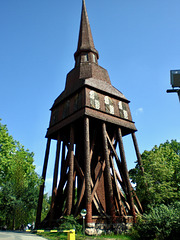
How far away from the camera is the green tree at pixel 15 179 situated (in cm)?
1595

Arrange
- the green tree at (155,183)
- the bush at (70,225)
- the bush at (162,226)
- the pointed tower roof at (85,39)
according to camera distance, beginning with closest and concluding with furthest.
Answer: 1. the bush at (162,226)
2. the bush at (70,225)
3. the green tree at (155,183)
4. the pointed tower roof at (85,39)

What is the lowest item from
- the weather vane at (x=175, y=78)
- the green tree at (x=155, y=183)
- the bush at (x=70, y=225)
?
the bush at (x=70, y=225)

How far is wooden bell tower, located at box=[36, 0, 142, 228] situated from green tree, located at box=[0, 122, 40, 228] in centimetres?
179

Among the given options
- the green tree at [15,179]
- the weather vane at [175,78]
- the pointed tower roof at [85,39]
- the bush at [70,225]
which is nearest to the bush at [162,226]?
the bush at [70,225]

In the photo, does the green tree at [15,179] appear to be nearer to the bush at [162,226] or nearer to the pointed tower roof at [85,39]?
the bush at [162,226]

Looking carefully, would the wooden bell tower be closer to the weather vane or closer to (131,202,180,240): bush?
(131,202,180,240): bush

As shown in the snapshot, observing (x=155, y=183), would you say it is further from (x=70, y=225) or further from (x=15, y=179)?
(x=15, y=179)

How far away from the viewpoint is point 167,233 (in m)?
9.95

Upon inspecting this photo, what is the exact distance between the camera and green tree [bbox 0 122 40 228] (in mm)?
15952

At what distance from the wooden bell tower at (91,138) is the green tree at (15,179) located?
5.89ft

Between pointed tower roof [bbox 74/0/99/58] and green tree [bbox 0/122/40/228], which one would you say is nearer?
green tree [bbox 0/122/40/228]

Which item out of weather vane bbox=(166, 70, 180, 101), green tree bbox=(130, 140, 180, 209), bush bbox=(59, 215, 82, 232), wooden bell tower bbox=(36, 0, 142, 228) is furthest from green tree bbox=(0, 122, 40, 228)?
weather vane bbox=(166, 70, 180, 101)

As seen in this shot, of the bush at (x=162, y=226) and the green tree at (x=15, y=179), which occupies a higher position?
the green tree at (x=15, y=179)

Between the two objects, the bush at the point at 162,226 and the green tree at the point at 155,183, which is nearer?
the bush at the point at 162,226
